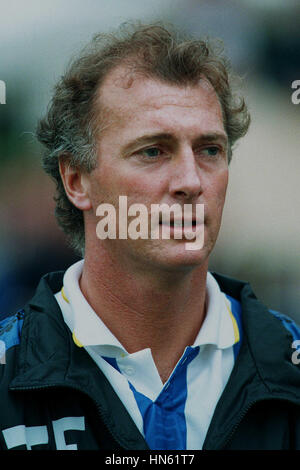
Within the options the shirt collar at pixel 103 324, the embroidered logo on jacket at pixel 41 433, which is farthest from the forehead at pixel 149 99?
the embroidered logo on jacket at pixel 41 433

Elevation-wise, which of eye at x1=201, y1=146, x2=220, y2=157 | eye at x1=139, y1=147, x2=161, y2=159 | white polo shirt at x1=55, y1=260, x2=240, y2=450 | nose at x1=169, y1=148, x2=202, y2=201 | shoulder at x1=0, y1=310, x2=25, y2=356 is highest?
eye at x1=201, y1=146, x2=220, y2=157

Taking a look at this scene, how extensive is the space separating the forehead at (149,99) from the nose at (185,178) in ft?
0.50

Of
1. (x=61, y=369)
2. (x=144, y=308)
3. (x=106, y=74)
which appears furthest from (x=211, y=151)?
(x=61, y=369)

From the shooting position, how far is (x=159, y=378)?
2.21 m

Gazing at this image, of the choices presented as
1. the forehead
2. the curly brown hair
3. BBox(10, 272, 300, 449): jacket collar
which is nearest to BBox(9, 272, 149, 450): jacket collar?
BBox(10, 272, 300, 449): jacket collar

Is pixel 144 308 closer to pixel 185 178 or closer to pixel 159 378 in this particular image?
pixel 159 378

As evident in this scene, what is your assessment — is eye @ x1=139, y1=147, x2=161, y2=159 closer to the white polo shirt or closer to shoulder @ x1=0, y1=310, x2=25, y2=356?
the white polo shirt

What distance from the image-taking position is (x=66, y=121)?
257 centimetres

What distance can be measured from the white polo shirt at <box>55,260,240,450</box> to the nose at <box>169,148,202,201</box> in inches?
22.1

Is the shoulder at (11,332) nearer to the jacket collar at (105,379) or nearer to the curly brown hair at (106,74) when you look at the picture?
the jacket collar at (105,379)

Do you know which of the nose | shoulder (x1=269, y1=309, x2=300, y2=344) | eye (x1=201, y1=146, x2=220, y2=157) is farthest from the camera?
shoulder (x1=269, y1=309, x2=300, y2=344)

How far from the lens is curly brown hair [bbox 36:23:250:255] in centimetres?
232

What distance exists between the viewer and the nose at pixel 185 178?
82.4 inches
